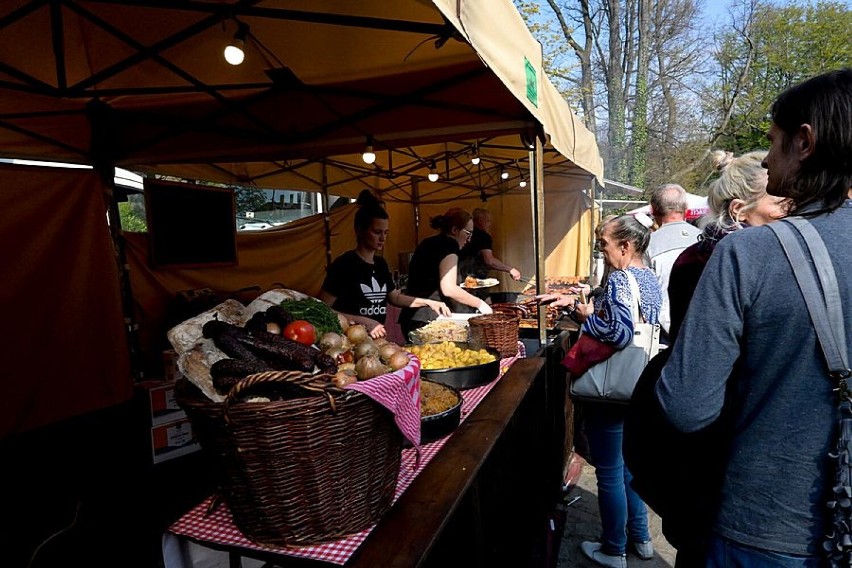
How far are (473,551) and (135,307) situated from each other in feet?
14.7

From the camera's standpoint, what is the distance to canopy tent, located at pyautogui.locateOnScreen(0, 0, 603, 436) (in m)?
3.00

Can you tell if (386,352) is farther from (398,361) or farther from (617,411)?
(617,411)

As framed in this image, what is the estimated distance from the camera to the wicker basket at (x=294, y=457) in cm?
109

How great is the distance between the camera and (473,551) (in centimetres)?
182

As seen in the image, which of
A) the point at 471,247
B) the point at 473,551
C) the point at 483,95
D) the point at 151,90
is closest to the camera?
the point at 473,551

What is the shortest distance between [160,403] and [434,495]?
2.87 metres

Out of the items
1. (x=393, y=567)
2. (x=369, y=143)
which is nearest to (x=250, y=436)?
(x=393, y=567)

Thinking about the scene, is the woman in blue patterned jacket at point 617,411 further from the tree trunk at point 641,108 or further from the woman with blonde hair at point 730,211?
the tree trunk at point 641,108

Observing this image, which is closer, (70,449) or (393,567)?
(393,567)

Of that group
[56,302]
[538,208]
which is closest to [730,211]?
[538,208]

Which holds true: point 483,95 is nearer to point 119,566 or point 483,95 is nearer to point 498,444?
point 498,444

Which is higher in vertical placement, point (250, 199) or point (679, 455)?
point (250, 199)

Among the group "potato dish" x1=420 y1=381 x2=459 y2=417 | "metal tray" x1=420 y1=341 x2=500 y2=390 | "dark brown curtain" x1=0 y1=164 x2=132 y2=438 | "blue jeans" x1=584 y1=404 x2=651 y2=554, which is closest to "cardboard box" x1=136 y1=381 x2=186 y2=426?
"dark brown curtain" x1=0 y1=164 x2=132 y2=438

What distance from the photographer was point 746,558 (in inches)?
48.5
